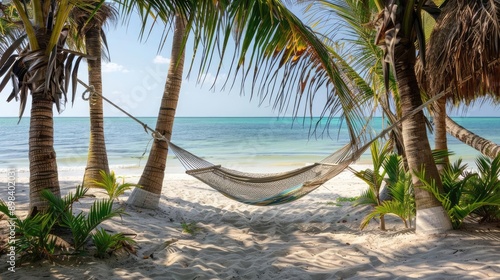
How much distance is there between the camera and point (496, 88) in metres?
3.34

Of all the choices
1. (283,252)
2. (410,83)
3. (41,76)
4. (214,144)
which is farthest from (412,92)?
(214,144)

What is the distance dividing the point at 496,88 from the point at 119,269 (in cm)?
316

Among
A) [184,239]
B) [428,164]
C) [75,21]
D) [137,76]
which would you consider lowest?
[184,239]

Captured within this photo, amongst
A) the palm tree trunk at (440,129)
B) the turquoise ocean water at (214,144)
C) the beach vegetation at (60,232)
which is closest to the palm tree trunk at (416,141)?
the palm tree trunk at (440,129)

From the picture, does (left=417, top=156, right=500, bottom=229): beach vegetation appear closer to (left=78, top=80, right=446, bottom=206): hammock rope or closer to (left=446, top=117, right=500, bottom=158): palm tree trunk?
(left=78, top=80, right=446, bottom=206): hammock rope

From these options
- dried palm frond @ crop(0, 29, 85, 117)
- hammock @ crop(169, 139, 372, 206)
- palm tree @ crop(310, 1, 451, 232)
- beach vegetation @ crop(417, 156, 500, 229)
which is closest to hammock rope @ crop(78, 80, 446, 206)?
hammock @ crop(169, 139, 372, 206)

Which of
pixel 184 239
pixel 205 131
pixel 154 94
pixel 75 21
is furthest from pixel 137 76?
pixel 184 239

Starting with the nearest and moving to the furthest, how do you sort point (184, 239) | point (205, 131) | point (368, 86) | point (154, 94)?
point (184, 239) < point (368, 86) < point (205, 131) < point (154, 94)

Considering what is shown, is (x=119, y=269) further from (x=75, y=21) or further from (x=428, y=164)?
(x=75, y=21)

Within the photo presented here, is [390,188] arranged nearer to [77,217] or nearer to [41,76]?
[77,217]

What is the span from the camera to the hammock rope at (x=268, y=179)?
8.20 feet

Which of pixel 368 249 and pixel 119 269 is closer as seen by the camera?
pixel 119 269

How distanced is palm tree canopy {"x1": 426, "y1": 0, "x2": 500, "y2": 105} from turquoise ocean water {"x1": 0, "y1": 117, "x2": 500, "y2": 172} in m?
8.47

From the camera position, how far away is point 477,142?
392 cm
